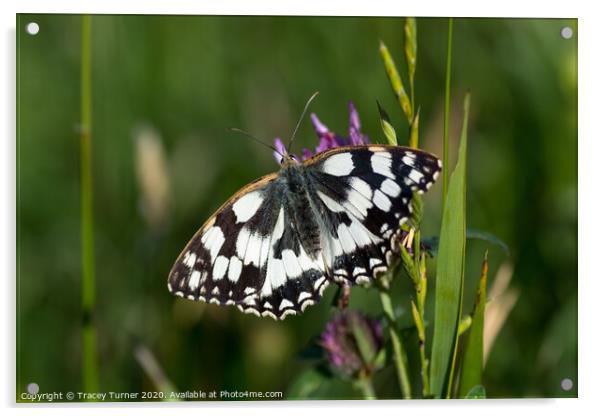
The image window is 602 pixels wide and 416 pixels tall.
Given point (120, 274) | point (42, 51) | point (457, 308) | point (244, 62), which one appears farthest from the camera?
point (244, 62)

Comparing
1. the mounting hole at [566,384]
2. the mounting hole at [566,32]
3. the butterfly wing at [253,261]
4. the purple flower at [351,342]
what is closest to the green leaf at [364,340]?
the purple flower at [351,342]

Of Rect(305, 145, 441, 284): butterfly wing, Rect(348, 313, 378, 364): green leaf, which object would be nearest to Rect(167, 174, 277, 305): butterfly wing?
Rect(305, 145, 441, 284): butterfly wing

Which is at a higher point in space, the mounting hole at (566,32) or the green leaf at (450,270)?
the mounting hole at (566,32)

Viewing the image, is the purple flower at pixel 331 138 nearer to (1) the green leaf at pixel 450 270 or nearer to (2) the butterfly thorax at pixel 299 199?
(2) the butterfly thorax at pixel 299 199
